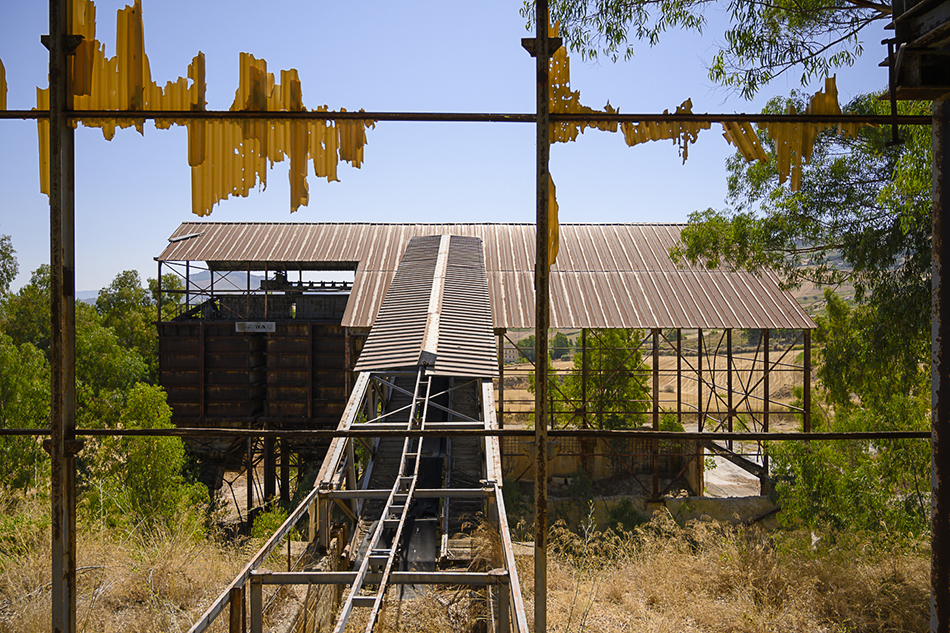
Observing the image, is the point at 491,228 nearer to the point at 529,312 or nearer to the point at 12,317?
the point at 529,312

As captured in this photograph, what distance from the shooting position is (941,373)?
135 inches

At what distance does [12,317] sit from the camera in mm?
30234

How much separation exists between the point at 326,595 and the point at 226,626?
1.30 meters

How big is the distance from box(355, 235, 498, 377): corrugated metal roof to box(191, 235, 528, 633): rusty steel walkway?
39 millimetres

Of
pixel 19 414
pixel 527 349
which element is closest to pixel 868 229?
pixel 19 414

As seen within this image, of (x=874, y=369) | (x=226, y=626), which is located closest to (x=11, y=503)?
(x=226, y=626)

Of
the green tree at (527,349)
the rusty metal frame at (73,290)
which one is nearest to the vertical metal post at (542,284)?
the rusty metal frame at (73,290)

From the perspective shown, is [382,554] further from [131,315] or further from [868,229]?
[131,315]

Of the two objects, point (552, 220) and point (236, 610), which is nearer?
point (552, 220)

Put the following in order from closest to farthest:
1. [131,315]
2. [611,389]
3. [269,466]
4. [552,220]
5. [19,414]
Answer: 1. [552,220]
2. [19,414]
3. [269,466]
4. [611,389]
5. [131,315]

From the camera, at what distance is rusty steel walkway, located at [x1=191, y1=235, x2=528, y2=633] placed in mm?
5520

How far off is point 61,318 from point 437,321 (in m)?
8.70

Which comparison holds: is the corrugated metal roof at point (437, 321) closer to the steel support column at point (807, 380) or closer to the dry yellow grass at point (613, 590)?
the dry yellow grass at point (613, 590)

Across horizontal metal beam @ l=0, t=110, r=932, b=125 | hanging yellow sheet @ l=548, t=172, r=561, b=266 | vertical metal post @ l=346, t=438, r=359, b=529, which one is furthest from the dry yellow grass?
horizontal metal beam @ l=0, t=110, r=932, b=125
